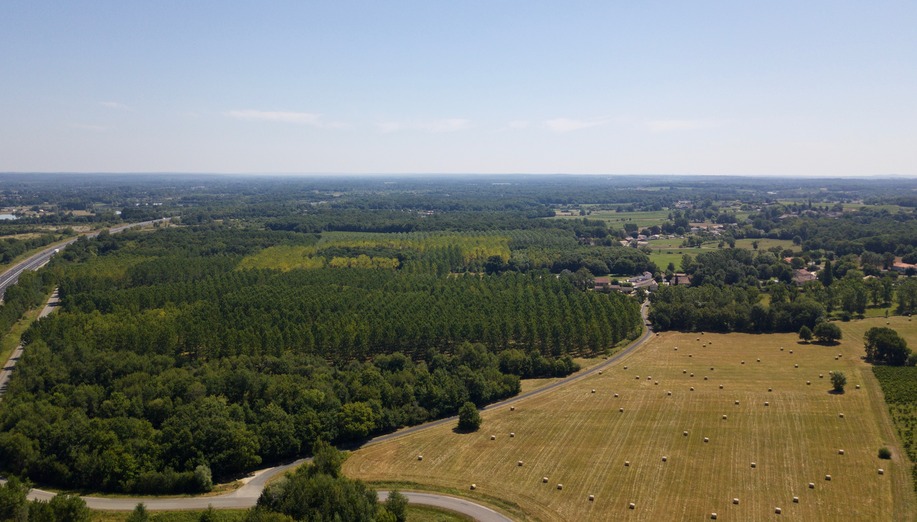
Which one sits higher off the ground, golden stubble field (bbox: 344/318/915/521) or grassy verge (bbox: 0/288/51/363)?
grassy verge (bbox: 0/288/51/363)

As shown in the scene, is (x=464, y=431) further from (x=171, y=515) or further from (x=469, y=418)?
(x=171, y=515)

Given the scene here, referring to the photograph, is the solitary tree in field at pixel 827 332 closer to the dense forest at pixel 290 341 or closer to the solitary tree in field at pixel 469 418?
the dense forest at pixel 290 341

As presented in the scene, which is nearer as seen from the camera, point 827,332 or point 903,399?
point 903,399

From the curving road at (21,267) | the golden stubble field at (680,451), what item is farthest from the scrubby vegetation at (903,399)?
the curving road at (21,267)

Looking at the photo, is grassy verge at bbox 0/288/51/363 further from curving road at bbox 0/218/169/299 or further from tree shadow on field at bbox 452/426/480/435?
tree shadow on field at bbox 452/426/480/435

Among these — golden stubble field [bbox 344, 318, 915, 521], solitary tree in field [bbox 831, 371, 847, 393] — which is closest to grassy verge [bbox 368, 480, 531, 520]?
golden stubble field [bbox 344, 318, 915, 521]

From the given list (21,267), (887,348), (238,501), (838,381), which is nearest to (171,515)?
(238,501)

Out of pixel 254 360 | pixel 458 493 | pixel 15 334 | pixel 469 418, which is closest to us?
pixel 458 493

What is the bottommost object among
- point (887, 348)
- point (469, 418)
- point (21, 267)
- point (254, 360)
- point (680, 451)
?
point (680, 451)
